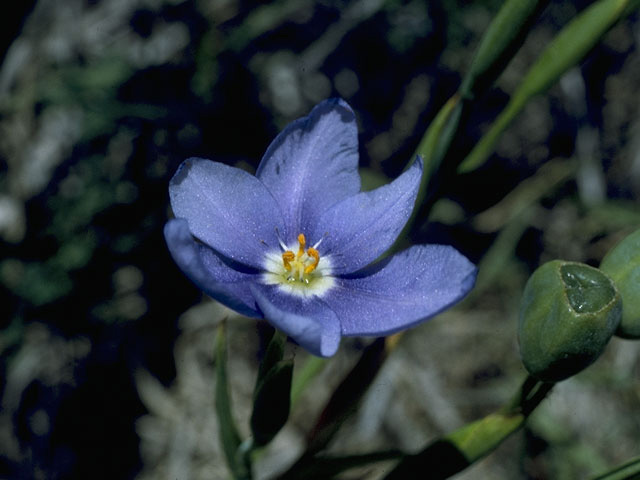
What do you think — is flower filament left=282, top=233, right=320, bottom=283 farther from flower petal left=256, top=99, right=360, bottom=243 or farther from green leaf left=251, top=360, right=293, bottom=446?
green leaf left=251, top=360, right=293, bottom=446

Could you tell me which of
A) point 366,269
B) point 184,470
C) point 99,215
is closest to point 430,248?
point 366,269

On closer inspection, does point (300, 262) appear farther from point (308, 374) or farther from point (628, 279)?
point (628, 279)

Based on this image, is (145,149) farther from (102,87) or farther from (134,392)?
(134,392)

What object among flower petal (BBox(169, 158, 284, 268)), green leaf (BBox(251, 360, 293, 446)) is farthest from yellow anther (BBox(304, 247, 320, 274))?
green leaf (BBox(251, 360, 293, 446))

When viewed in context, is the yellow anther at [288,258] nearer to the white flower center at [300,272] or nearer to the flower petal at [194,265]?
the white flower center at [300,272]

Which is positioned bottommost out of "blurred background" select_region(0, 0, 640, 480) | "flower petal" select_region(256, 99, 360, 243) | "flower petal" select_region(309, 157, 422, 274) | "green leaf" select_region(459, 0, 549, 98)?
"blurred background" select_region(0, 0, 640, 480)

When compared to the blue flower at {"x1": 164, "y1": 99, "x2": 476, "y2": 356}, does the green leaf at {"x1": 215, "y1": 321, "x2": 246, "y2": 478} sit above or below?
below

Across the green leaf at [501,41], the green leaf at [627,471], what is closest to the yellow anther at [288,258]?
the green leaf at [501,41]
